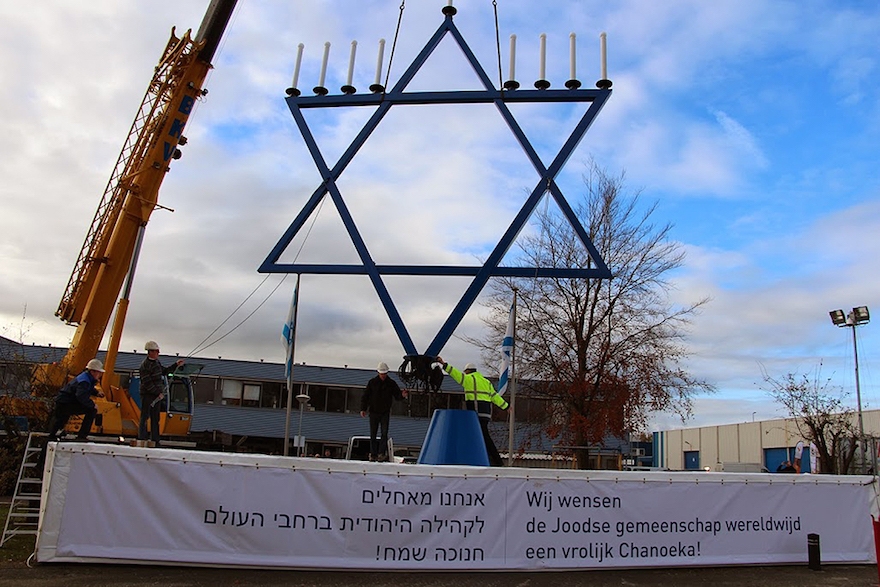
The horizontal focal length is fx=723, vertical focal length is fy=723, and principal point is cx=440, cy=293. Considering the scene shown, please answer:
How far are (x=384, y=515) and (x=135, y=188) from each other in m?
11.1

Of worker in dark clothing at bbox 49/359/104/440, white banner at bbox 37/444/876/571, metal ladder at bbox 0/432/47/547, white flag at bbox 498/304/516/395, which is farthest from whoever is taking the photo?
white flag at bbox 498/304/516/395

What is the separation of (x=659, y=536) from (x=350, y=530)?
3505 mm

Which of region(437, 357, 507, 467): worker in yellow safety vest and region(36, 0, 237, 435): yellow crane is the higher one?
region(36, 0, 237, 435): yellow crane

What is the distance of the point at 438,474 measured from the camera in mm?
7672

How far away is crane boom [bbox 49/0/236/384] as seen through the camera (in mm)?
15539

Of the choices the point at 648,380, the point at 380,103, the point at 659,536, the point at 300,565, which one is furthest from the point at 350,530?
the point at 648,380

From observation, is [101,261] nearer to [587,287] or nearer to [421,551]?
[421,551]

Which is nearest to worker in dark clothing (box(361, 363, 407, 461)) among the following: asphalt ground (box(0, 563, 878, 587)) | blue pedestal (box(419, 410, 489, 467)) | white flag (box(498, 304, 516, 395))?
blue pedestal (box(419, 410, 489, 467))

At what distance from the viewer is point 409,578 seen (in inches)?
285

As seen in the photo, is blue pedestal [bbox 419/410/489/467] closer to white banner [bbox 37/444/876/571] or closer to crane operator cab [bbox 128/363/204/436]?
white banner [bbox 37/444/876/571]

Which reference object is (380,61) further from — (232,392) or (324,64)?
(232,392)

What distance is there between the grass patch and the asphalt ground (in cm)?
19

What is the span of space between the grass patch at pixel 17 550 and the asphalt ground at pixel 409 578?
19cm

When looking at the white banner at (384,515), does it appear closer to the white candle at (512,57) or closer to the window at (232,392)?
the white candle at (512,57)
